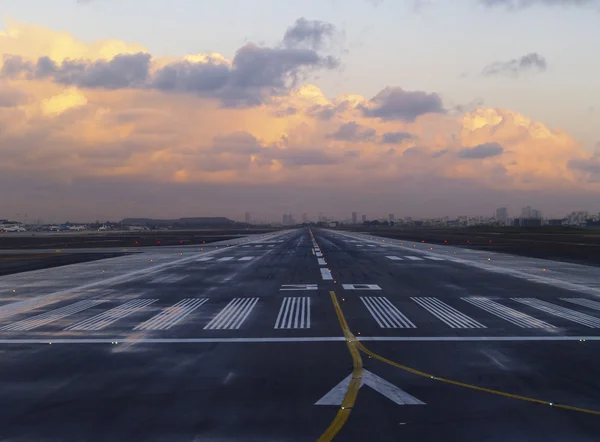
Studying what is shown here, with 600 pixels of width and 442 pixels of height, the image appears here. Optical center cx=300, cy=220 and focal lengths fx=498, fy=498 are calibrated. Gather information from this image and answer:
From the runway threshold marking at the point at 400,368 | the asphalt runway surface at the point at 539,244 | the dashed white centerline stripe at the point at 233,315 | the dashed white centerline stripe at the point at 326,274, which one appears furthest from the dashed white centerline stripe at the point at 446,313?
the asphalt runway surface at the point at 539,244

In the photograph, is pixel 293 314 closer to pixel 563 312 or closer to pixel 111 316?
pixel 111 316

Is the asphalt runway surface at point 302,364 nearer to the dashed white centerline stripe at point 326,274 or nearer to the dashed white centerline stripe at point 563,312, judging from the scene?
the dashed white centerline stripe at point 563,312

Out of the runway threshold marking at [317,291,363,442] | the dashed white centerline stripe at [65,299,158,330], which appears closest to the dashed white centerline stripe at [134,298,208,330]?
the dashed white centerline stripe at [65,299,158,330]

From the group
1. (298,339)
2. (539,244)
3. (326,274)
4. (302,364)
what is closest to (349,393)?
(302,364)

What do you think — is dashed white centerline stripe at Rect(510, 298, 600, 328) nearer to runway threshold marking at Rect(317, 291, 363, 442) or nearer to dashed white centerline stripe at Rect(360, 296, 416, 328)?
dashed white centerline stripe at Rect(360, 296, 416, 328)

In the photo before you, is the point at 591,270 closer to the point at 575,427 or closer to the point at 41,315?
the point at 575,427
